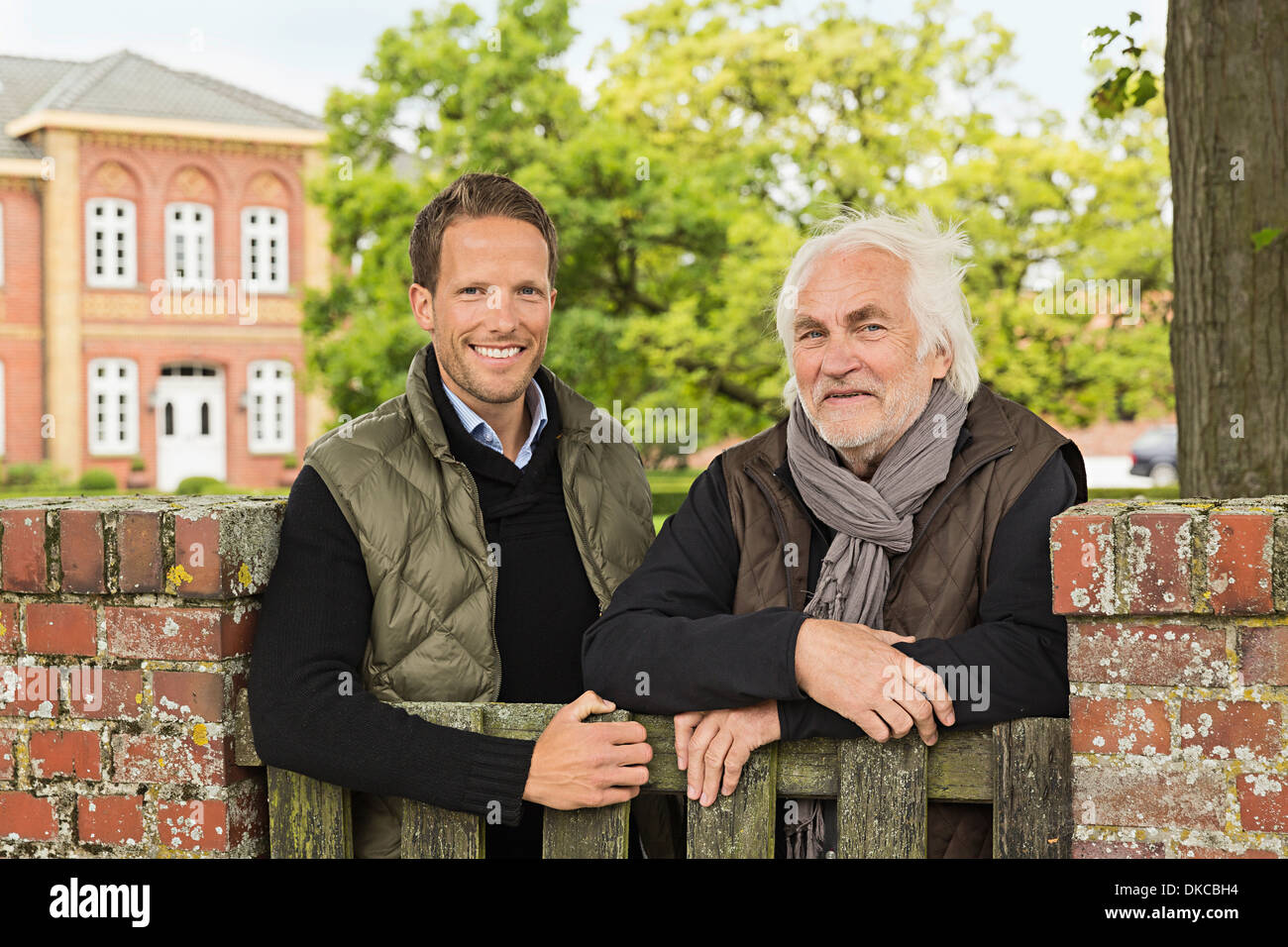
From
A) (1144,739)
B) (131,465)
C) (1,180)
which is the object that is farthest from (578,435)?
(1,180)

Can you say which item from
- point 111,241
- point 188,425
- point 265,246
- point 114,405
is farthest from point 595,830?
point 111,241

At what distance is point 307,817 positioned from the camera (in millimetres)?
2387

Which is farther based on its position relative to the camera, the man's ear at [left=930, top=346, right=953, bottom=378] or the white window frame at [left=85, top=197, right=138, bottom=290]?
the white window frame at [left=85, top=197, right=138, bottom=290]

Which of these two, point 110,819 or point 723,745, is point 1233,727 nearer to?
point 723,745

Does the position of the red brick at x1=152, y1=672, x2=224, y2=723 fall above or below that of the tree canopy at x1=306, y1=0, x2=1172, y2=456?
below

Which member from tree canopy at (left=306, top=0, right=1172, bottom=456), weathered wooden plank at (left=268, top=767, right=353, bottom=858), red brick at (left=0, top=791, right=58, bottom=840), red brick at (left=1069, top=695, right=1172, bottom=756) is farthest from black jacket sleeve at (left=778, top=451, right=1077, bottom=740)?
tree canopy at (left=306, top=0, right=1172, bottom=456)

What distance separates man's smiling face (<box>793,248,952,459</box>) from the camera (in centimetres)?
258

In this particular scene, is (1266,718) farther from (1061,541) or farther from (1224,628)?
(1061,541)

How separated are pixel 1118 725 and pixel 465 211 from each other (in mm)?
1735

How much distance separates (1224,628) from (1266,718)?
0.15 meters

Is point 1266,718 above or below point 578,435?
below

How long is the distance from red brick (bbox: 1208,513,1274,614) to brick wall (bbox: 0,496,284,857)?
169 cm

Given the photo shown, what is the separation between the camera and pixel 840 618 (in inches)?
93.7

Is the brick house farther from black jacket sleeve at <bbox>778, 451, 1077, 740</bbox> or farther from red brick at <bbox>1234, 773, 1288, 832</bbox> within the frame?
red brick at <bbox>1234, 773, 1288, 832</bbox>
